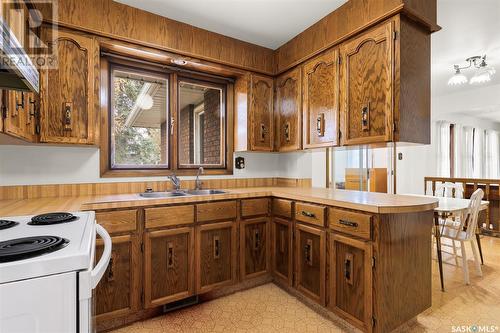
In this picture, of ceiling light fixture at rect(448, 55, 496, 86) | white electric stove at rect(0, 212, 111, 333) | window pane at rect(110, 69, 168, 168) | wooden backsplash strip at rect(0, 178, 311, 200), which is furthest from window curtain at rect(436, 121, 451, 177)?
white electric stove at rect(0, 212, 111, 333)

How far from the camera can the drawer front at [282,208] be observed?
91.0 inches

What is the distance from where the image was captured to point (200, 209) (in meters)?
2.13

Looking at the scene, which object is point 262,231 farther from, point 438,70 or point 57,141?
point 438,70

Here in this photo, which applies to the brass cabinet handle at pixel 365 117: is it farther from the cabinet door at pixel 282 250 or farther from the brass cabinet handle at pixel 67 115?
Answer: the brass cabinet handle at pixel 67 115

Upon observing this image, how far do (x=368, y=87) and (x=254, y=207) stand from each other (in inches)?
54.3

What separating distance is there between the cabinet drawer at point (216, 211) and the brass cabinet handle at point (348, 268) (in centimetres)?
97

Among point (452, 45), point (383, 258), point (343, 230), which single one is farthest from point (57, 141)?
point (452, 45)

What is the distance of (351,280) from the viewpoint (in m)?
1.76

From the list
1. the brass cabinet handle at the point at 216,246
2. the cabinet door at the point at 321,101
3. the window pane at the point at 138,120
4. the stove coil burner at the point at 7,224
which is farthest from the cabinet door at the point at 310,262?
the stove coil burner at the point at 7,224

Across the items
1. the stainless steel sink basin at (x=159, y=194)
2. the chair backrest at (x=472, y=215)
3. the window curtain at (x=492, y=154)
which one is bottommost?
the chair backrest at (x=472, y=215)

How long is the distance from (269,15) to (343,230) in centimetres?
192

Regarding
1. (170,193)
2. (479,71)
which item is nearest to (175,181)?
(170,193)

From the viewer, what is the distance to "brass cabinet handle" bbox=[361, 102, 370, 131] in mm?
2006

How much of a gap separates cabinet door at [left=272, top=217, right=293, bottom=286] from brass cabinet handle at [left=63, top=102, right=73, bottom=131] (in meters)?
1.86
